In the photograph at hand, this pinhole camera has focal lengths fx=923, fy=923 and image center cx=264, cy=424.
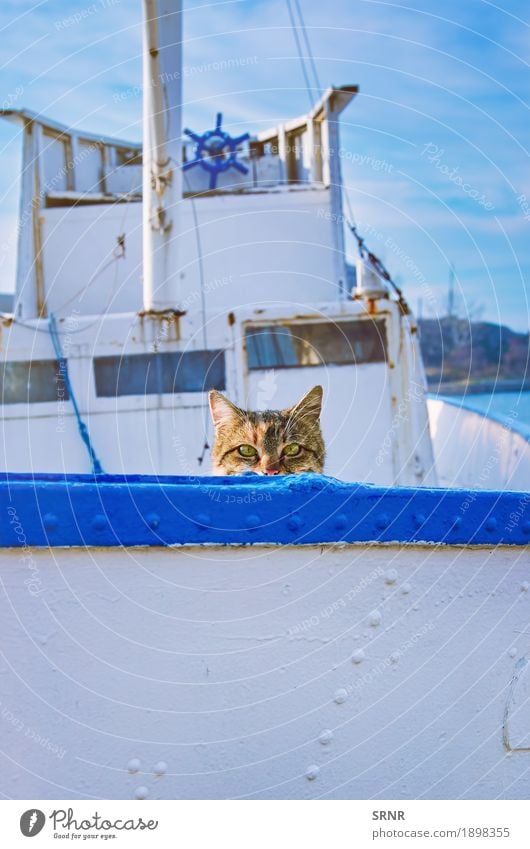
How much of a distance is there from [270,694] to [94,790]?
0.43 m

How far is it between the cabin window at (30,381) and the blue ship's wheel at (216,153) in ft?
9.62

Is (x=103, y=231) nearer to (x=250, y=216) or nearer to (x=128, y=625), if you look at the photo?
(x=250, y=216)

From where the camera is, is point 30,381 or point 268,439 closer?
point 268,439

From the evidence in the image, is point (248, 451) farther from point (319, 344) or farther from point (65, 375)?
point (65, 375)

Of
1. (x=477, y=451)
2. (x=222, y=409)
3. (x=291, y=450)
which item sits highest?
(x=222, y=409)

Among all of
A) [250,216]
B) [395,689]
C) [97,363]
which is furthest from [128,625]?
[250,216]

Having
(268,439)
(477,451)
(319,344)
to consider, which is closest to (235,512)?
(268,439)

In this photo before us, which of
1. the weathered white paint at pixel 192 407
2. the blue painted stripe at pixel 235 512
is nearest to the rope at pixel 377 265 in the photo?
the weathered white paint at pixel 192 407

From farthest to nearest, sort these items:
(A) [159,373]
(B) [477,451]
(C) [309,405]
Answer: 1. (B) [477,451]
2. (A) [159,373]
3. (C) [309,405]

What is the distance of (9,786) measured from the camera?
1967 mm

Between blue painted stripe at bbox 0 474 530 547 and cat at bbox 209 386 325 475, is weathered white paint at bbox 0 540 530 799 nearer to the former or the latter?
blue painted stripe at bbox 0 474 530 547

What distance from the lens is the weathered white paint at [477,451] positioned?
572 cm

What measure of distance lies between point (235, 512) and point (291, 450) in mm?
1340

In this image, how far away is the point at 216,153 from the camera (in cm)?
838
